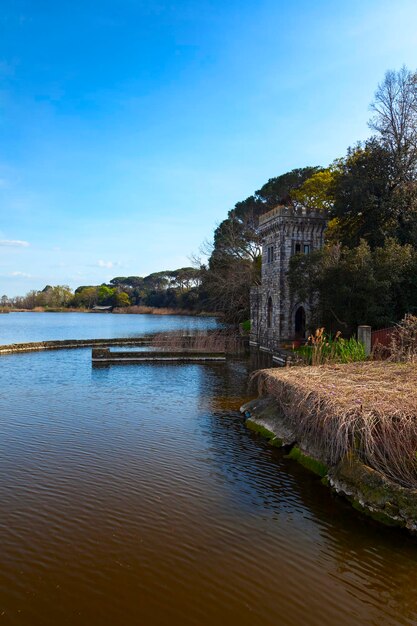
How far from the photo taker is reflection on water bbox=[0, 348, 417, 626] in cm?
548

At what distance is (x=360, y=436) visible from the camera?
8.39m

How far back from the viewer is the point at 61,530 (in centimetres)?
714

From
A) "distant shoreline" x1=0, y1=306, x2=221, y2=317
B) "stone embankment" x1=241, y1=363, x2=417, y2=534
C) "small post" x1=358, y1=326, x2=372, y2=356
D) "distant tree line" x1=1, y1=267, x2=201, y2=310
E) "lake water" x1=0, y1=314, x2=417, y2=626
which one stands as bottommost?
"lake water" x1=0, y1=314, x2=417, y2=626

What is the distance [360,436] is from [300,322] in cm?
2490

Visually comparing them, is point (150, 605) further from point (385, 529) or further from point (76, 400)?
point (76, 400)

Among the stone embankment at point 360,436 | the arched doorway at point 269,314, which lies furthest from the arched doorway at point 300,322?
the stone embankment at point 360,436

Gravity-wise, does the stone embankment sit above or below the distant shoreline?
below

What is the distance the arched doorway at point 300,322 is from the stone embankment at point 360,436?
20623 millimetres

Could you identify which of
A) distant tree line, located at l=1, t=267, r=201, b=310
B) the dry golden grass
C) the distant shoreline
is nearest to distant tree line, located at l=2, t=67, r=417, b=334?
the dry golden grass

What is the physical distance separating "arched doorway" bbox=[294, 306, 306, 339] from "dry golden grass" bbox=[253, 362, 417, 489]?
20.3m

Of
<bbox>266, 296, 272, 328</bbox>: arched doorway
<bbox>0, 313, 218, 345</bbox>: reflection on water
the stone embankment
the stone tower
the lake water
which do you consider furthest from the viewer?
<bbox>0, 313, 218, 345</bbox>: reflection on water

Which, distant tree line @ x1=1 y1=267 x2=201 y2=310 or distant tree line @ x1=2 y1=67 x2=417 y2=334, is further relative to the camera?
distant tree line @ x1=1 y1=267 x2=201 y2=310

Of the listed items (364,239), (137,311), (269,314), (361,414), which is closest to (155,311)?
(137,311)

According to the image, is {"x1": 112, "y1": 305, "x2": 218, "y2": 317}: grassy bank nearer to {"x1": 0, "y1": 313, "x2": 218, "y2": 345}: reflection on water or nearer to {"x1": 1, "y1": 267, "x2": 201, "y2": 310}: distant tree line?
{"x1": 1, "y1": 267, "x2": 201, "y2": 310}: distant tree line
